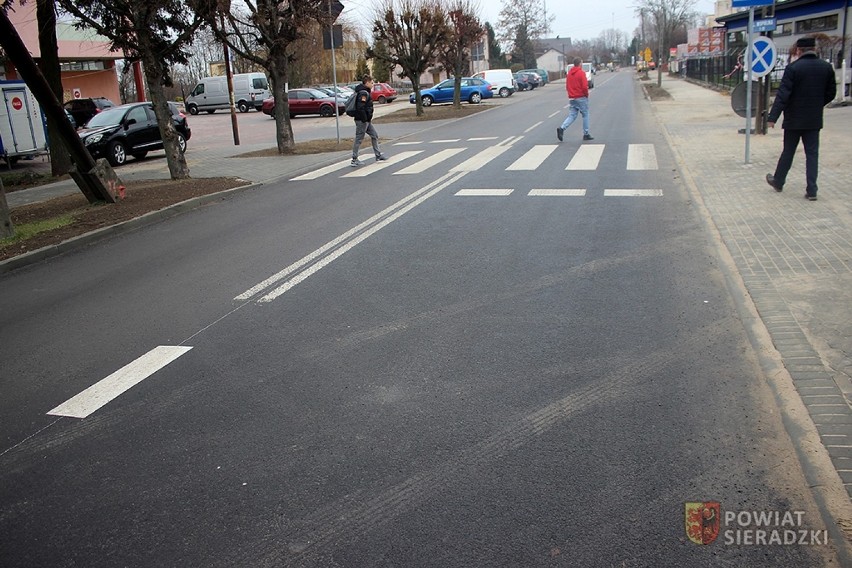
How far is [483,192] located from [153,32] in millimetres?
7954

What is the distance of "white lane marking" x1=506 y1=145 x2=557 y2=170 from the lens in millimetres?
14234

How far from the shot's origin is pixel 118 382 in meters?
4.95

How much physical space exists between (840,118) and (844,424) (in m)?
19.1

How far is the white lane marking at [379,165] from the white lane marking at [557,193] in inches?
178

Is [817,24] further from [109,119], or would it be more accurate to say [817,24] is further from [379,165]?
[109,119]

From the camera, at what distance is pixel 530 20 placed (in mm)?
97500

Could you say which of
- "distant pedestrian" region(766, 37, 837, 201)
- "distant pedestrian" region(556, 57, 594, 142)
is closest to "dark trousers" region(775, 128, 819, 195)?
"distant pedestrian" region(766, 37, 837, 201)

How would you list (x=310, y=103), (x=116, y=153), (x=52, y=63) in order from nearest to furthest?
(x=52, y=63), (x=116, y=153), (x=310, y=103)

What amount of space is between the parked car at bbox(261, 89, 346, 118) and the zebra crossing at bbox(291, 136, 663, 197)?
21757 mm

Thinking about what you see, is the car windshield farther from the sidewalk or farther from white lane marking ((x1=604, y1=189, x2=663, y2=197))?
the sidewalk

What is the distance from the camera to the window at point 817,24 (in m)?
34.1

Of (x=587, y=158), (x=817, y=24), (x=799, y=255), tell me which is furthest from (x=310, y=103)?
(x=799, y=255)

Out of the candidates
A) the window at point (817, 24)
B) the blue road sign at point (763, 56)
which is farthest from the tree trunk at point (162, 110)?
the window at point (817, 24)

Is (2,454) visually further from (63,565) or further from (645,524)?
(645,524)
